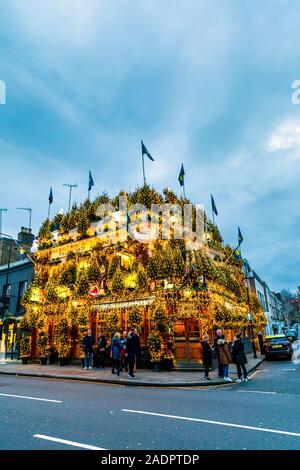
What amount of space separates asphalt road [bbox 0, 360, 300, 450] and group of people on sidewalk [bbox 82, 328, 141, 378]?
11.2 feet

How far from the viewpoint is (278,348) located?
2106 centimetres

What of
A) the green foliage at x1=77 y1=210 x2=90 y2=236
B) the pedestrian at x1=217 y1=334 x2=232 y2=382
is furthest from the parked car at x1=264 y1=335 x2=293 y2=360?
the green foliage at x1=77 y1=210 x2=90 y2=236

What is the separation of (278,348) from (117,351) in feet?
42.2

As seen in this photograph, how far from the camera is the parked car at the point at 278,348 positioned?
20984 millimetres

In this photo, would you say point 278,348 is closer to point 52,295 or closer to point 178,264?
point 178,264

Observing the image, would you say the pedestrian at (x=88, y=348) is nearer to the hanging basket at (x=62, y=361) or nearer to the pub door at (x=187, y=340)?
the hanging basket at (x=62, y=361)

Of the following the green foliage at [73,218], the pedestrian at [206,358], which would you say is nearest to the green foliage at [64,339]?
the green foliage at [73,218]

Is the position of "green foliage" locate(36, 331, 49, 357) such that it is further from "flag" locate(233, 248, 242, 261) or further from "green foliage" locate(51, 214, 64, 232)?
"flag" locate(233, 248, 242, 261)

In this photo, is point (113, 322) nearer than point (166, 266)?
No

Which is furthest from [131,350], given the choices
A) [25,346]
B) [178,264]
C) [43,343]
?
[25,346]

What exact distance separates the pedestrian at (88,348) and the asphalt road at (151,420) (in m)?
6.65

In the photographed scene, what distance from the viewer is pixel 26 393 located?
30.7 ft

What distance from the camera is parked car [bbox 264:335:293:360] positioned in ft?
68.8

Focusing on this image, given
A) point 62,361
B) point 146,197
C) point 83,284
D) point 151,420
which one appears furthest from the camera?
point 83,284
